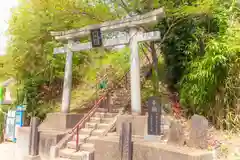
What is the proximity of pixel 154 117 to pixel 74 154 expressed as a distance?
2.56 m

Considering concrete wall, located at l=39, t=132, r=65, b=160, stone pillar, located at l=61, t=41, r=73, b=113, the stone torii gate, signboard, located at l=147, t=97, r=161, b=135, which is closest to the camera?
signboard, located at l=147, t=97, r=161, b=135

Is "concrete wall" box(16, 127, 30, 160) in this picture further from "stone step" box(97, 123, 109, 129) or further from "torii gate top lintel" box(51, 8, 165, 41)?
"torii gate top lintel" box(51, 8, 165, 41)

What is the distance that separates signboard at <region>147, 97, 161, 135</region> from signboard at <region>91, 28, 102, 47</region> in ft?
10.4

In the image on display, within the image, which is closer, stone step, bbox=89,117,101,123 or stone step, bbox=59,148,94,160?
stone step, bbox=59,148,94,160

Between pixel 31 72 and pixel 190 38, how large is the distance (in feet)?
26.4

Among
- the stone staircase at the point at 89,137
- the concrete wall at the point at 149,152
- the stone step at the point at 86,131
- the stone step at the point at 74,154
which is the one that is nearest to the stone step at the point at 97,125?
the stone staircase at the point at 89,137

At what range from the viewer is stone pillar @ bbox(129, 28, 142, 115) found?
7.20 metres

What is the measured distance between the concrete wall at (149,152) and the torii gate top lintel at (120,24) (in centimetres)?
348

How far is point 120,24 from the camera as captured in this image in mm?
7695

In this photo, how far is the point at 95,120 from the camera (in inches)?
329

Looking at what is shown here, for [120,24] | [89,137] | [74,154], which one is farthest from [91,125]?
[120,24]

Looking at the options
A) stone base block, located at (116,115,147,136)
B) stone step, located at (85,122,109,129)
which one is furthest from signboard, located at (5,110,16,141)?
stone base block, located at (116,115,147,136)

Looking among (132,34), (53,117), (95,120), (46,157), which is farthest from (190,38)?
(46,157)

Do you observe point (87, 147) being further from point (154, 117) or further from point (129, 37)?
point (129, 37)
